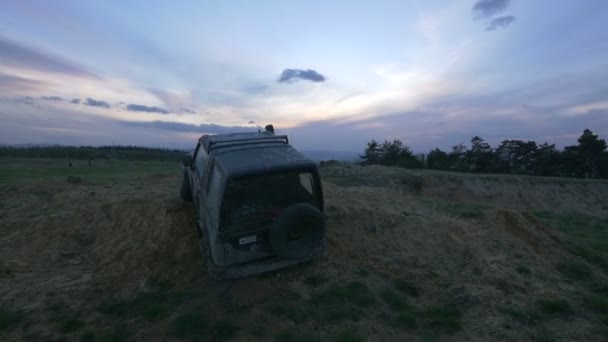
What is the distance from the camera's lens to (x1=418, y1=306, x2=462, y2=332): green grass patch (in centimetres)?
482

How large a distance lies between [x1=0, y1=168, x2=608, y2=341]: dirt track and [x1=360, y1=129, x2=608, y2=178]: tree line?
2595 cm

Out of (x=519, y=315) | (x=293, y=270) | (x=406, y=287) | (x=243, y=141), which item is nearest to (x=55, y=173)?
(x=243, y=141)

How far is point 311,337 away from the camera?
4.54m

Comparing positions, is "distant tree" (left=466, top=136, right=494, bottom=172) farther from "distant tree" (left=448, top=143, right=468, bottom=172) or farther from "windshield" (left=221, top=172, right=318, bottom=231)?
"windshield" (left=221, top=172, right=318, bottom=231)

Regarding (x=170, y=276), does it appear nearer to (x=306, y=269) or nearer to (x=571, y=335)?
(x=306, y=269)

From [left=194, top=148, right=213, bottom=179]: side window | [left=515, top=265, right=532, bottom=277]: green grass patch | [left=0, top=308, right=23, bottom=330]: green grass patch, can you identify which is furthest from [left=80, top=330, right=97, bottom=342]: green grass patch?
[left=515, top=265, right=532, bottom=277]: green grass patch

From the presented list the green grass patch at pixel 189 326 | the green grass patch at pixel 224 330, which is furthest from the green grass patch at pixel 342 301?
the green grass patch at pixel 189 326

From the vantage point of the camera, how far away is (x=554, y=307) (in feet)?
17.1

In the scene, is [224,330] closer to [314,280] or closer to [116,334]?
[116,334]

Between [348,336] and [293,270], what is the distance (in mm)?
1803

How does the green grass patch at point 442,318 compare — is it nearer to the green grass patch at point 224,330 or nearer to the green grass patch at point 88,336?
the green grass patch at point 224,330

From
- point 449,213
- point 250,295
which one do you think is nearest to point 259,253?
point 250,295

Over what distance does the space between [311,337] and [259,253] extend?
1.28 m

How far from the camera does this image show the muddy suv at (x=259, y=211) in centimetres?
491
